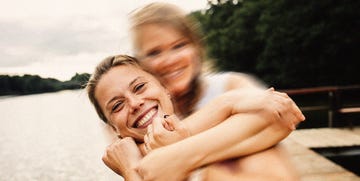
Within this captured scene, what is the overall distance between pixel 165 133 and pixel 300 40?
28.8 metres

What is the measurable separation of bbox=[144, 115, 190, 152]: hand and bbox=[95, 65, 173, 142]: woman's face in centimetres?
19

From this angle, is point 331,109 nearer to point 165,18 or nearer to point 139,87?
point 165,18

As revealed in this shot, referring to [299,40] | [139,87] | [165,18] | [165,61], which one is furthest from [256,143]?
[299,40]

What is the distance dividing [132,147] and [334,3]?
91.8 feet

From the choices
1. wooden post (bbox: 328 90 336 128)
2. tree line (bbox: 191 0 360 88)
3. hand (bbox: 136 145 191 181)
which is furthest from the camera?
tree line (bbox: 191 0 360 88)

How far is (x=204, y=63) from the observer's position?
1959 mm

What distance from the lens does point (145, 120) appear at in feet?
4.84

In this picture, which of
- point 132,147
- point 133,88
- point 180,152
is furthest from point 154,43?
point 180,152

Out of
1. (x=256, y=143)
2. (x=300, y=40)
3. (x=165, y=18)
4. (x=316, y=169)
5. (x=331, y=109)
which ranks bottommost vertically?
(x=300, y=40)

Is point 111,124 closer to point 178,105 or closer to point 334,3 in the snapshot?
point 178,105

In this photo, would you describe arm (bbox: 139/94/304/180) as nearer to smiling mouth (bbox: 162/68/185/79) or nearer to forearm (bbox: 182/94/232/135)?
forearm (bbox: 182/94/232/135)

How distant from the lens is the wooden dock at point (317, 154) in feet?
15.6

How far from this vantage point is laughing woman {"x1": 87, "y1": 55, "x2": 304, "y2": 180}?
119 centimetres

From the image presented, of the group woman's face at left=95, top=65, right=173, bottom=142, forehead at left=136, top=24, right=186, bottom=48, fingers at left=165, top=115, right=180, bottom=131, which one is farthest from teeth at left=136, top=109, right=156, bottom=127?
forehead at left=136, top=24, right=186, bottom=48
